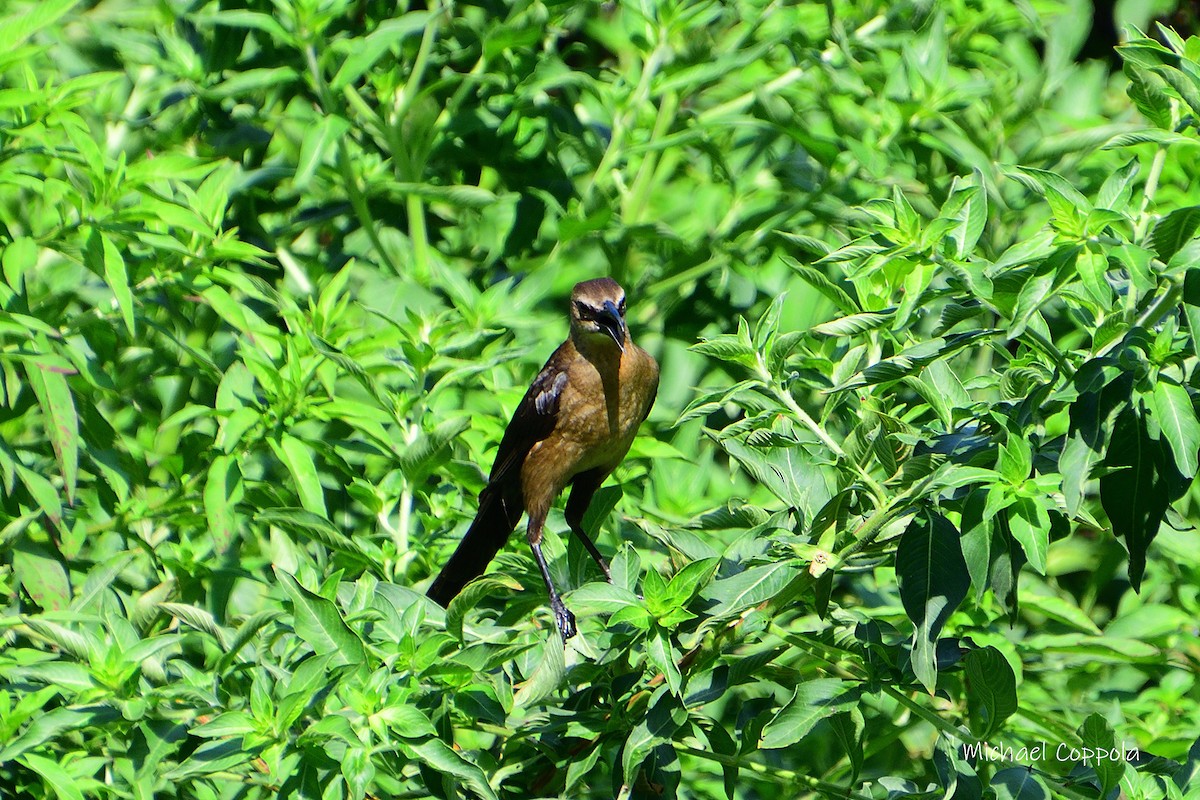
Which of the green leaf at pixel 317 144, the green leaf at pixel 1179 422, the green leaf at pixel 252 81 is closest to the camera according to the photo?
the green leaf at pixel 1179 422

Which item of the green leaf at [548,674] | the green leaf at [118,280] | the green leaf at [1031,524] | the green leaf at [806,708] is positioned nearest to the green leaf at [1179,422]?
the green leaf at [1031,524]

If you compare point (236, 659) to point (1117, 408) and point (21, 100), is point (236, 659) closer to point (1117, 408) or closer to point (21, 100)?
point (21, 100)

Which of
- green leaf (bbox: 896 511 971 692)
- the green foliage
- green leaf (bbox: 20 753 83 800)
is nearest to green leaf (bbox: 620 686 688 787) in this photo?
the green foliage

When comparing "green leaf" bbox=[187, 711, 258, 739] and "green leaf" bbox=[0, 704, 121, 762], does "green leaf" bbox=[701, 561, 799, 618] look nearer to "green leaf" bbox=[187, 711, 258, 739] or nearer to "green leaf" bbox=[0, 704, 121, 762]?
"green leaf" bbox=[187, 711, 258, 739]

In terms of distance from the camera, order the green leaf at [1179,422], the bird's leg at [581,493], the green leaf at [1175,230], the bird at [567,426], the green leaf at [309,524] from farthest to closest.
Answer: the bird's leg at [581,493] → the bird at [567,426] → the green leaf at [309,524] → the green leaf at [1175,230] → the green leaf at [1179,422]

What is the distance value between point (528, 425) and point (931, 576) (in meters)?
1.61

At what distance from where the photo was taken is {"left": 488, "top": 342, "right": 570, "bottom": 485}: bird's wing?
3557 millimetres

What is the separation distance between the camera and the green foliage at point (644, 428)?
2271mm

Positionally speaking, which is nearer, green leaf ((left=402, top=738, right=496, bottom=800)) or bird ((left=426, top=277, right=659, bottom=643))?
green leaf ((left=402, top=738, right=496, bottom=800))

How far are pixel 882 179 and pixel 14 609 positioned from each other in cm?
305

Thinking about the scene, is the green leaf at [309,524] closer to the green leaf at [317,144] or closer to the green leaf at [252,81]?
the green leaf at [317,144]

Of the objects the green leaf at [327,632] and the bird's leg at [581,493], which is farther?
the bird's leg at [581,493]

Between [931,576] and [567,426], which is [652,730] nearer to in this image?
[931,576]

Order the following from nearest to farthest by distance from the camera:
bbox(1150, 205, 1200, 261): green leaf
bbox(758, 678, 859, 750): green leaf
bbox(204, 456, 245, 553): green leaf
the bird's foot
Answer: bbox(1150, 205, 1200, 261): green leaf
bbox(758, 678, 859, 750): green leaf
the bird's foot
bbox(204, 456, 245, 553): green leaf
